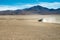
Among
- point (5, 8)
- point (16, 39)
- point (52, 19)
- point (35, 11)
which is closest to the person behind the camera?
point (16, 39)

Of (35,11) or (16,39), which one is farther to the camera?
(35,11)

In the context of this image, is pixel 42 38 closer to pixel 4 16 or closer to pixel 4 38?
pixel 4 38

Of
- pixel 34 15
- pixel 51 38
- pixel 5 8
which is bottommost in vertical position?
pixel 51 38

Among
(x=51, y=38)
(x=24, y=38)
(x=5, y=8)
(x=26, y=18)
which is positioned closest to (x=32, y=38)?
(x=24, y=38)

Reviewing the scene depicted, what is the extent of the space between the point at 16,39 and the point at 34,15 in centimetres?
440

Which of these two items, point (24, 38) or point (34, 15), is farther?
point (34, 15)

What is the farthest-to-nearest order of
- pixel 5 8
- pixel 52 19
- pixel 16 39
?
pixel 52 19
pixel 5 8
pixel 16 39

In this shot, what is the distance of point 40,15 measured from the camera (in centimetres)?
725

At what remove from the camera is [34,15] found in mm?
7305

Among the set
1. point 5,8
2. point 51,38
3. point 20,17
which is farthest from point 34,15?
point 51,38

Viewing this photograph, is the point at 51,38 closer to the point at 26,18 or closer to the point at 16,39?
the point at 16,39

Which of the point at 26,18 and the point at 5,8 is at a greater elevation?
the point at 5,8

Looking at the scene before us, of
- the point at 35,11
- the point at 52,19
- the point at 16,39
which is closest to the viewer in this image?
the point at 16,39

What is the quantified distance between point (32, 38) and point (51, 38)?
0.39 m
